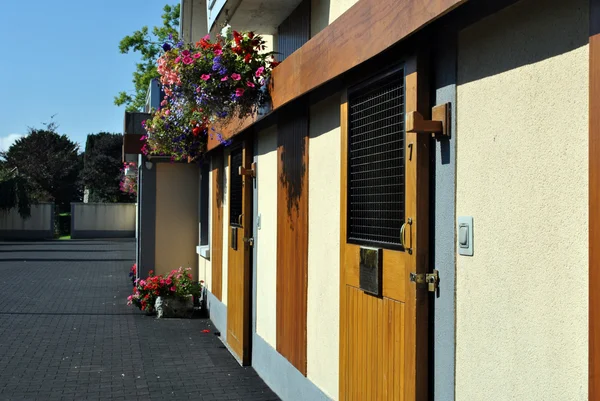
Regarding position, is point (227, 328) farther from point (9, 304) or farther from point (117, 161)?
point (117, 161)

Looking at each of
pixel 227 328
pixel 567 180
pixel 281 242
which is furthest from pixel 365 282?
pixel 227 328

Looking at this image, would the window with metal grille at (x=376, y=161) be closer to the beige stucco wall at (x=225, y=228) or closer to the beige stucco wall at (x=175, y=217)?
the beige stucco wall at (x=225, y=228)

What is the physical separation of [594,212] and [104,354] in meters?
7.10

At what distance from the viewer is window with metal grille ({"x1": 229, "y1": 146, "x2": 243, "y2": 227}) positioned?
328 inches

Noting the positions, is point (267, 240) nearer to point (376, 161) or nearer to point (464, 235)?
point (376, 161)

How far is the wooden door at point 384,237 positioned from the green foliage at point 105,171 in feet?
149

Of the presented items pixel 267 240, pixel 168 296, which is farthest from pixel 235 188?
pixel 168 296

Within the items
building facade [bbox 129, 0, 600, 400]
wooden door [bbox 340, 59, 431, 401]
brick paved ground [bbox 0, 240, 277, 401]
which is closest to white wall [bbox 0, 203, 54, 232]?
brick paved ground [bbox 0, 240, 277, 401]

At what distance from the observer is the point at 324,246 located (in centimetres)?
517

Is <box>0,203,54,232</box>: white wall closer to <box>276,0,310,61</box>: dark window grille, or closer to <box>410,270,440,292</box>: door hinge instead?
<box>276,0,310,61</box>: dark window grille

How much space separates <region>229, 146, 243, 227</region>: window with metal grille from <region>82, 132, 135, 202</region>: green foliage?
4097 cm

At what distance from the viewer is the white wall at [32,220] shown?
40812 millimetres

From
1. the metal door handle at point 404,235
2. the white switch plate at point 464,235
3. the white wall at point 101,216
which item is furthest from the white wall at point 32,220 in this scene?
the white switch plate at point 464,235

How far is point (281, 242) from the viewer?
634cm
